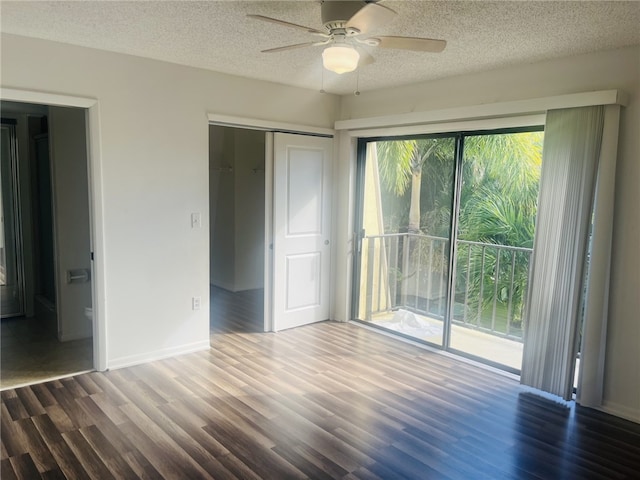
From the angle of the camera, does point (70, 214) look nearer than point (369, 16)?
No

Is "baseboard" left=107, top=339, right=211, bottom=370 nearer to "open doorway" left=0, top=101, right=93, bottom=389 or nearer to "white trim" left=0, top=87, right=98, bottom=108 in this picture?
"open doorway" left=0, top=101, right=93, bottom=389

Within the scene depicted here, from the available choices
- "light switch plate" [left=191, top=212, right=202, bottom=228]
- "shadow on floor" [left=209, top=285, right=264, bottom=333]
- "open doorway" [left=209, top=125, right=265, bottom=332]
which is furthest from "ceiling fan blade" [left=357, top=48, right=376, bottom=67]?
"open doorway" [left=209, top=125, right=265, bottom=332]

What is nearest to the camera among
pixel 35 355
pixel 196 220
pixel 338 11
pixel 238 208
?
pixel 338 11

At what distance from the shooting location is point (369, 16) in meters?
2.25

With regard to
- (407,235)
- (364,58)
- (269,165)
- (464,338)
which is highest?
(364,58)

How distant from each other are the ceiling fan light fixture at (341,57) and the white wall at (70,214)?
2.66 m

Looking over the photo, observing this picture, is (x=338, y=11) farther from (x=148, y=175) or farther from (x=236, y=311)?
(x=236, y=311)

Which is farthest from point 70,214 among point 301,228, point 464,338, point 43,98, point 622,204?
point 622,204

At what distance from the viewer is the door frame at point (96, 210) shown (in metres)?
3.50

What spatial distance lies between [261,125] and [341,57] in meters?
2.01

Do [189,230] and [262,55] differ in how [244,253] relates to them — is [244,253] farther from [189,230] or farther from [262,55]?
[262,55]

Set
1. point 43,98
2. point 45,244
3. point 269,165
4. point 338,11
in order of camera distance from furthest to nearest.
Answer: point 45,244 → point 269,165 → point 43,98 → point 338,11

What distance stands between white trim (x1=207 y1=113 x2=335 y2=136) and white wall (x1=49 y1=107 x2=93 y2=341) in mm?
1195

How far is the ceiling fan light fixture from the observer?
2.58m
